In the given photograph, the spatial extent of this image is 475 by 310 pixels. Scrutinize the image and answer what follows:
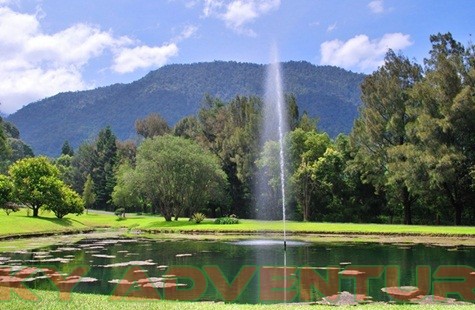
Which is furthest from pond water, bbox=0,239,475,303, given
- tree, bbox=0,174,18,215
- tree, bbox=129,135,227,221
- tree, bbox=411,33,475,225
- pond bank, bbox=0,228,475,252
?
A: tree, bbox=129,135,227,221

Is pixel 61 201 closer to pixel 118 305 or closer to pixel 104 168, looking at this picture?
pixel 118 305

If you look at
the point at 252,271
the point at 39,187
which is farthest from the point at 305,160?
the point at 252,271

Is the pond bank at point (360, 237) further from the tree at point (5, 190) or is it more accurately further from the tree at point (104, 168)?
the tree at point (104, 168)

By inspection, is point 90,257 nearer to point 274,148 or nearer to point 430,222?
point 274,148

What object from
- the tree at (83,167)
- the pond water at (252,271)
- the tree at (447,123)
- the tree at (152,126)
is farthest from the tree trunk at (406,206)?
the tree at (83,167)

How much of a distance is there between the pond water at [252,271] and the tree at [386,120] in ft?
89.2

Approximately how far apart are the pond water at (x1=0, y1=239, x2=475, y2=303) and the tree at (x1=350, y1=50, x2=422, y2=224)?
27186mm

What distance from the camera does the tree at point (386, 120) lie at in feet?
189

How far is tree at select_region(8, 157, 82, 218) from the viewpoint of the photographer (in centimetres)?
5131

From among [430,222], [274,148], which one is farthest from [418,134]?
[274,148]

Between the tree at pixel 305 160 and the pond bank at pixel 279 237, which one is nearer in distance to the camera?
the pond bank at pixel 279 237

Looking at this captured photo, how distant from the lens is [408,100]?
186 feet

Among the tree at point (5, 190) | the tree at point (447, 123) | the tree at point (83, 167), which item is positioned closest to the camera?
the tree at point (447, 123)

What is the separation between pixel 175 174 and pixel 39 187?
15.7m
